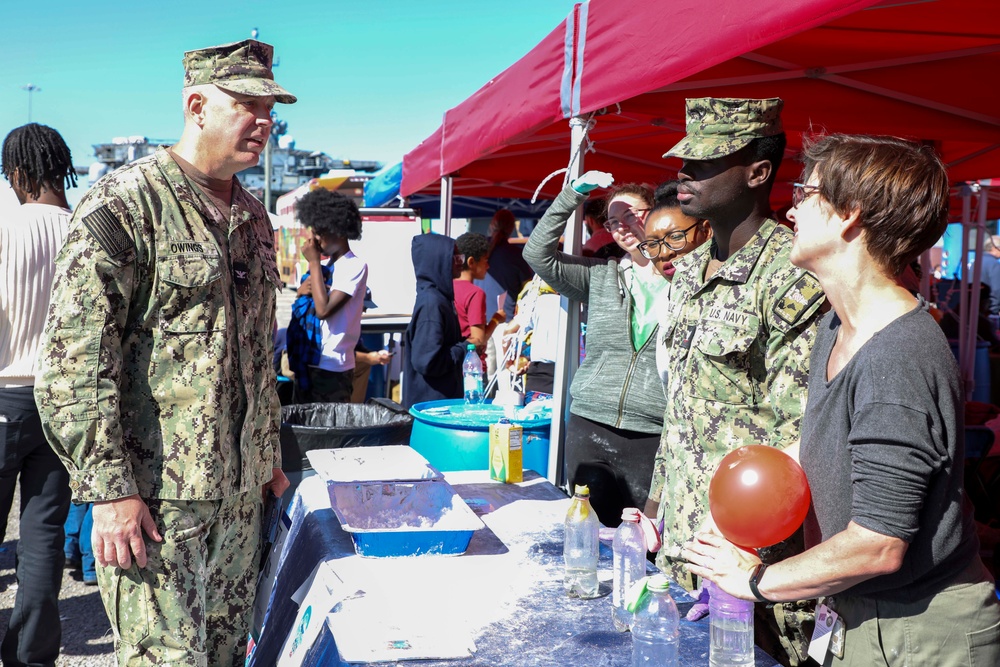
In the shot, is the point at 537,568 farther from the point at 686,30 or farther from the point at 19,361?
the point at 19,361

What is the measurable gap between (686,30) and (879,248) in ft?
4.36

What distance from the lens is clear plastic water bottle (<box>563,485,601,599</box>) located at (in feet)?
6.80

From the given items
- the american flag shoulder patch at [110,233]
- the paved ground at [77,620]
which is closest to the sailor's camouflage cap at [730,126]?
the american flag shoulder patch at [110,233]

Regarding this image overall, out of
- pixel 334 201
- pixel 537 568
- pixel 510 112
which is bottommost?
pixel 537 568

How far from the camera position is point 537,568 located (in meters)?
2.26

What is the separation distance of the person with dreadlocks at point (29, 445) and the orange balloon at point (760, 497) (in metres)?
2.69

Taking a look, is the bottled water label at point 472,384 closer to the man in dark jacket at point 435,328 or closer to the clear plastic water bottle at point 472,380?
the clear plastic water bottle at point 472,380

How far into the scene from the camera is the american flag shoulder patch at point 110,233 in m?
1.99

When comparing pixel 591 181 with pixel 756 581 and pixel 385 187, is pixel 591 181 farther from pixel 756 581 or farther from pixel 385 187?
pixel 385 187

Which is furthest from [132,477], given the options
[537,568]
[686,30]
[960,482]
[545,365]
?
[545,365]

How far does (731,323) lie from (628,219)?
Result: 4.04 ft

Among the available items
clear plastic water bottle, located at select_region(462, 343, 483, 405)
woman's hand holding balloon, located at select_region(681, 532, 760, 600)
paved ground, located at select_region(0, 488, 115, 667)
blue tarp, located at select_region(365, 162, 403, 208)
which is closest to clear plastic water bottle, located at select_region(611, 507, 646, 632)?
woman's hand holding balloon, located at select_region(681, 532, 760, 600)

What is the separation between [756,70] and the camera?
135 inches

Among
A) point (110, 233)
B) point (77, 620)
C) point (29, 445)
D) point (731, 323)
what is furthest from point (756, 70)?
point (77, 620)
